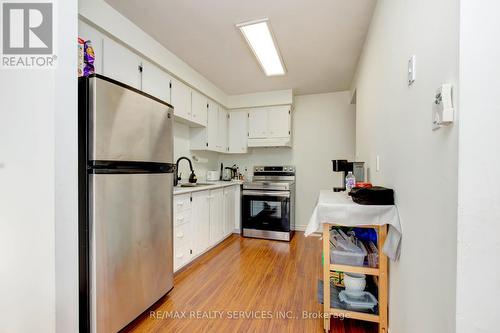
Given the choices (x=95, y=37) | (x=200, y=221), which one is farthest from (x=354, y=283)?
(x=95, y=37)

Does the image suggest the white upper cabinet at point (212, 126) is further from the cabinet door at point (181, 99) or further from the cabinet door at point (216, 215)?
the cabinet door at point (216, 215)

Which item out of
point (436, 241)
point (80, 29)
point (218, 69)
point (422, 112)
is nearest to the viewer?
point (436, 241)

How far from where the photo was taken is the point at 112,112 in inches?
54.1

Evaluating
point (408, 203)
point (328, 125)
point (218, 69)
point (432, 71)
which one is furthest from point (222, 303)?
point (328, 125)

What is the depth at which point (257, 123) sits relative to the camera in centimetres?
393

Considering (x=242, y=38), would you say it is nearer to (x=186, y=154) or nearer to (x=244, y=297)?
A: (x=186, y=154)

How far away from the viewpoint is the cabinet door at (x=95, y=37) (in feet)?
5.38

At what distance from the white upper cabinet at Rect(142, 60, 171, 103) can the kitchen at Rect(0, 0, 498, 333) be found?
0.06 ft

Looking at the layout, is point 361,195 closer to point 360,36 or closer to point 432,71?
point 432,71

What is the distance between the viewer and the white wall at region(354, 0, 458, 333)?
713 millimetres

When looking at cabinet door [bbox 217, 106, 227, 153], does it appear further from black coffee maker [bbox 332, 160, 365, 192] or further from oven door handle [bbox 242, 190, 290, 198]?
black coffee maker [bbox 332, 160, 365, 192]

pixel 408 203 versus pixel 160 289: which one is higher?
pixel 408 203

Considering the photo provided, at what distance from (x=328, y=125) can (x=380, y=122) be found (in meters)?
2.39

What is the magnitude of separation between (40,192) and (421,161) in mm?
1743
